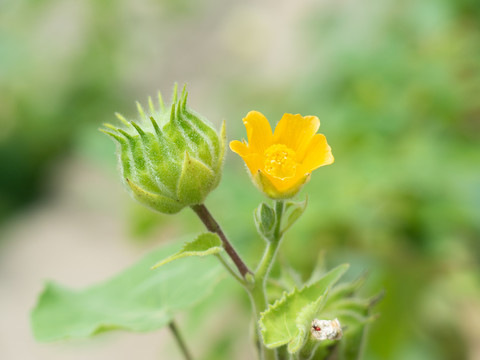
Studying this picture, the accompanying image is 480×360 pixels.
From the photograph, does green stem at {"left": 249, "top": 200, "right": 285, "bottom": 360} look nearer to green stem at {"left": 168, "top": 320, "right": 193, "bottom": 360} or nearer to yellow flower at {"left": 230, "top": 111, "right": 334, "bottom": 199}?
yellow flower at {"left": 230, "top": 111, "right": 334, "bottom": 199}

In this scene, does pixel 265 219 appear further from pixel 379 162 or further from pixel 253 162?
pixel 379 162

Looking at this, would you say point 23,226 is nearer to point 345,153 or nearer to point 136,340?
point 136,340

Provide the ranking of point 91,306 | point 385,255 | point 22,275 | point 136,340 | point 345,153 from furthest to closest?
point 22,275, point 136,340, point 345,153, point 385,255, point 91,306

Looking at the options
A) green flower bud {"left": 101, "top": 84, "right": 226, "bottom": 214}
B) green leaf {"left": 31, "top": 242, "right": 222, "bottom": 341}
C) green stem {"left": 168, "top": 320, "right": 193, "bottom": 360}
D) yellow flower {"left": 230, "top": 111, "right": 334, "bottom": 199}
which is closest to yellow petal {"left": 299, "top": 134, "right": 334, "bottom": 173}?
yellow flower {"left": 230, "top": 111, "right": 334, "bottom": 199}

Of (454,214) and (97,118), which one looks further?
(97,118)

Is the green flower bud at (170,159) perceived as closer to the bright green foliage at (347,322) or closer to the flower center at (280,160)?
the flower center at (280,160)

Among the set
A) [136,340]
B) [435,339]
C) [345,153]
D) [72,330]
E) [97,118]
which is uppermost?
[97,118]

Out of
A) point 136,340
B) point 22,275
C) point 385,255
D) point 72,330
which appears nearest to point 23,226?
point 22,275

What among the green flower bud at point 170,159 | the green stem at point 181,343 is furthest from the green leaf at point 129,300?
the green flower bud at point 170,159
